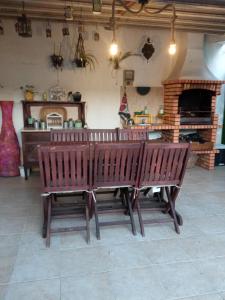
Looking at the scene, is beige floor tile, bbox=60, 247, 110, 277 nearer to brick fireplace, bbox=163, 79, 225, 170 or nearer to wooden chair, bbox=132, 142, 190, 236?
wooden chair, bbox=132, 142, 190, 236

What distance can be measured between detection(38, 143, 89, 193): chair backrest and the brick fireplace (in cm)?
281

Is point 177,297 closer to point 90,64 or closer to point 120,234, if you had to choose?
point 120,234

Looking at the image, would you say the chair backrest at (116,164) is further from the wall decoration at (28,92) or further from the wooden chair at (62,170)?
the wall decoration at (28,92)

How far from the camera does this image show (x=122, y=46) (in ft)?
15.4

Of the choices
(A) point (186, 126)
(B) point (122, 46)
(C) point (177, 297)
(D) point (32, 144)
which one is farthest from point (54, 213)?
(B) point (122, 46)

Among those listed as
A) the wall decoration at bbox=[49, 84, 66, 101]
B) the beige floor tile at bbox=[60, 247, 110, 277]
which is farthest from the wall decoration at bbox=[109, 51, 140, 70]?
the beige floor tile at bbox=[60, 247, 110, 277]

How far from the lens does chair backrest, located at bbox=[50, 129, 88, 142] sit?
Result: 3.18 meters

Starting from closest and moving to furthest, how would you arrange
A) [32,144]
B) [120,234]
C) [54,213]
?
1. [120,234]
2. [54,213]
3. [32,144]

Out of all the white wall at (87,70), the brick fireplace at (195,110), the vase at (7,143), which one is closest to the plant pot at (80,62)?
the white wall at (87,70)

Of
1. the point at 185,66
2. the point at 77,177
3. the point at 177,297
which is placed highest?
Result: the point at 185,66

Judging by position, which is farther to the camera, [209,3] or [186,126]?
[186,126]

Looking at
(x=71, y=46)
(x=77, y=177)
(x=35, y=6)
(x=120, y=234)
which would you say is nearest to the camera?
(x=77, y=177)

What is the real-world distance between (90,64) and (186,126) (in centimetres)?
213

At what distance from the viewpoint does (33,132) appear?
417 cm
